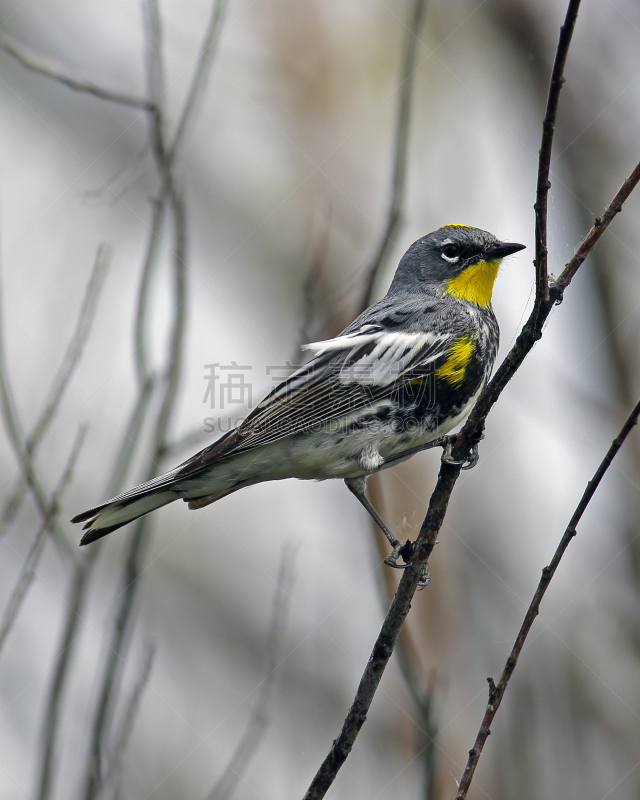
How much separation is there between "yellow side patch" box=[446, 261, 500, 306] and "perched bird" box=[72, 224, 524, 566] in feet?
0.93

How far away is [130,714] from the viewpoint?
11.6 feet

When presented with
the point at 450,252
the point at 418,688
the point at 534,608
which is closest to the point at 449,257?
the point at 450,252

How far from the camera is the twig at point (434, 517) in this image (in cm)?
259

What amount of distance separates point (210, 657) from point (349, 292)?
157 inches

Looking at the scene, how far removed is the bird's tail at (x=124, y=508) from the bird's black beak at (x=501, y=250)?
7.99 feet

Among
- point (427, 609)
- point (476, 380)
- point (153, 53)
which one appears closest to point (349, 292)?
point (476, 380)

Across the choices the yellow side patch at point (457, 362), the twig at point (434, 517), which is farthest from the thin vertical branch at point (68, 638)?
the yellow side patch at point (457, 362)

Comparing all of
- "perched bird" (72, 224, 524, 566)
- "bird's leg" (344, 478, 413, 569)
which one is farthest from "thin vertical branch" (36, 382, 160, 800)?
"bird's leg" (344, 478, 413, 569)

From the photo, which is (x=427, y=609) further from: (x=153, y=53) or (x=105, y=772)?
(x=153, y=53)

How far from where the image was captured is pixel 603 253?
25.1ft

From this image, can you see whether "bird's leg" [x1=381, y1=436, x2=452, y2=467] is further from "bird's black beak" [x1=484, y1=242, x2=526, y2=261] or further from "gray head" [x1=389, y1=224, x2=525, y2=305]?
"bird's black beak" [x1=484, y1=242, x2=526, y2=261]

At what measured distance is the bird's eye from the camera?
187 inches

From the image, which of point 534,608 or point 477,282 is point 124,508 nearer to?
point 534,608

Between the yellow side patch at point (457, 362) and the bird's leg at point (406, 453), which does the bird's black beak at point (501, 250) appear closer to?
the yellow side patch at point (457, 362)
